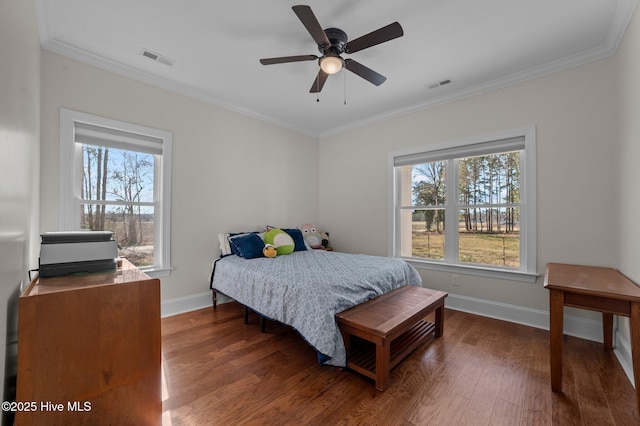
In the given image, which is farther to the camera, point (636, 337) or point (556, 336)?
point (556, 336)

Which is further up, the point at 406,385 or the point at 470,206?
the point at 470,206

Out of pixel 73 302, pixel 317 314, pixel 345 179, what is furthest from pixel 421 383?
pixel 345 179

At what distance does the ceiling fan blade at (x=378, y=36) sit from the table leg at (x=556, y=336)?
2.00 metres

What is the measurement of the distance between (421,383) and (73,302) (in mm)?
2026

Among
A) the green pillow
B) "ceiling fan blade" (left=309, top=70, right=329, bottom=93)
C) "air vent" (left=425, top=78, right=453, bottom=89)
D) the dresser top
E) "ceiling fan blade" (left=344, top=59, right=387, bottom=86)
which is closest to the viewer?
the dresser top

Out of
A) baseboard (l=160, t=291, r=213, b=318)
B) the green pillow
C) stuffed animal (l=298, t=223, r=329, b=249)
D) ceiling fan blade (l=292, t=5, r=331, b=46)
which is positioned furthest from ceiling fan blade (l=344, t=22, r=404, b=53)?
baseboard (l=160, t=291, r=213, b=318)

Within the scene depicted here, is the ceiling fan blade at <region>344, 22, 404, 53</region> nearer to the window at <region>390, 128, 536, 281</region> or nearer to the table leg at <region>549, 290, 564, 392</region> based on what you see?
the window at <region>390, 128, 536, 281</region>

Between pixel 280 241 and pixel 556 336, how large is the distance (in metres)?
2.69

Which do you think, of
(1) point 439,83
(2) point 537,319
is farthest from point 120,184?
(2) point 537,319

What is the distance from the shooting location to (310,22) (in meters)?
1.74

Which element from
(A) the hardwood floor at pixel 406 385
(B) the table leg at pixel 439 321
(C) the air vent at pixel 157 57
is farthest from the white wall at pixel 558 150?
(C) the air vent at pixel 157 57

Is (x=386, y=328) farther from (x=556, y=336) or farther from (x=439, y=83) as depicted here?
(x=439, y=83)

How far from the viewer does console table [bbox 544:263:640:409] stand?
1.50 meters

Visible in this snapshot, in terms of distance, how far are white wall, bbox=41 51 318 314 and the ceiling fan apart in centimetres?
156
